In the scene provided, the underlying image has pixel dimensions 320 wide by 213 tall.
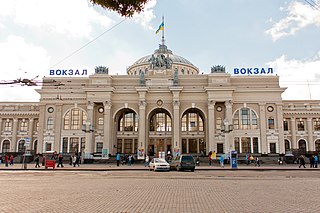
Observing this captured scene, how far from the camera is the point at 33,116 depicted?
199 feet

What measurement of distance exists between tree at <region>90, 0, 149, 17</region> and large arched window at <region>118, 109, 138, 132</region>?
49.0 m

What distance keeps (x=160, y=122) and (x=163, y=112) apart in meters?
1.91

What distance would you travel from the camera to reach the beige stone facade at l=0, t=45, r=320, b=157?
166 ft

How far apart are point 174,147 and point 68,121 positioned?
18.8 metres

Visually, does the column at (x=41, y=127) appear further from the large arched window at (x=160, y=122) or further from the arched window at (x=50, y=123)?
the large arched window at (x=160, y=122)

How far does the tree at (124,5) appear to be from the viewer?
6223mm

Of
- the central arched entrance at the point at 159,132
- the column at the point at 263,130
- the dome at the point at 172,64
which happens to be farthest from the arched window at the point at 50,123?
the column at the point at 263,130

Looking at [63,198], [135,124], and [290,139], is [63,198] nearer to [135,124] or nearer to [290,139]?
[135,124]

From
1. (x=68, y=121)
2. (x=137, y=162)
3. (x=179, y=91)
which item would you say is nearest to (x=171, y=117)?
(x=179, y=91)

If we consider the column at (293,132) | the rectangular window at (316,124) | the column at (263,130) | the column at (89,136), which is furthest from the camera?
the rectangular window at (316,124)

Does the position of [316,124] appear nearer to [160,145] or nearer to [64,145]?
[160,145]

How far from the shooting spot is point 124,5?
6336 millimetres

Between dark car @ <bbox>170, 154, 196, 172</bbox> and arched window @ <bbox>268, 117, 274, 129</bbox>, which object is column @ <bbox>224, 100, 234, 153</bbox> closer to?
arched window @ <bbox>268, 117, 274, 129</bbox>

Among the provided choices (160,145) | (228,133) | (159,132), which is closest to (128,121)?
(159,132)
